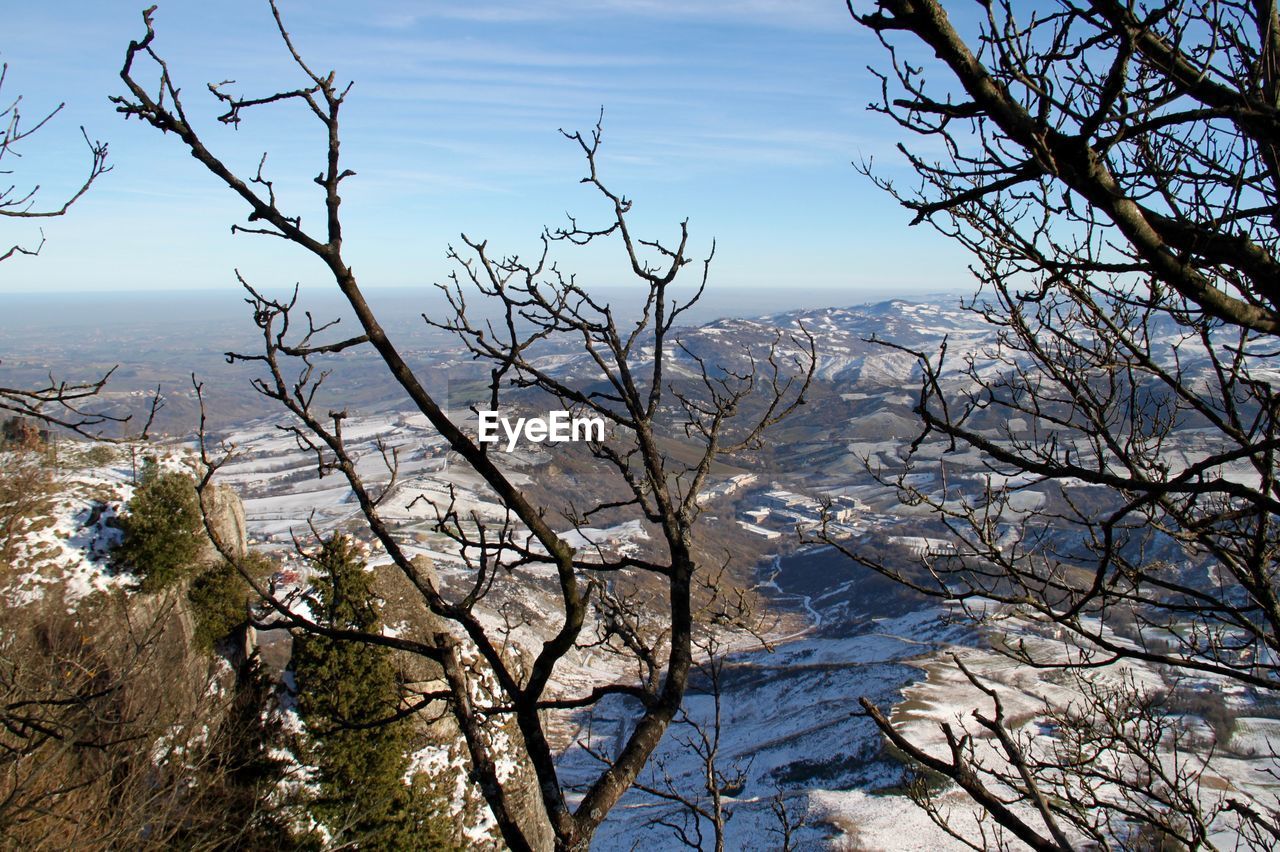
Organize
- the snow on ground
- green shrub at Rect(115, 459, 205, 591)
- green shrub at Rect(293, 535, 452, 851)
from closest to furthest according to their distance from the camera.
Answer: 1. green shrub at Rect(293, 535, 452, 851)
2. the snow on ground
3. green shrub at Rect(115, 459, 205, 591)

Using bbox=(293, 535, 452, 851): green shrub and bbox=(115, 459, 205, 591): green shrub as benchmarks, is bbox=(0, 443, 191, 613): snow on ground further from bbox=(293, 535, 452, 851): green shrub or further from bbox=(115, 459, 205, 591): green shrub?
bbox=(293, 535, 452, 851): green shrub

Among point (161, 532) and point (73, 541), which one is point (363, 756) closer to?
point (161, 532)

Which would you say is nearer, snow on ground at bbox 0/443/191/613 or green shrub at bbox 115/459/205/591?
snow on ground at bbox 0/443/191/613

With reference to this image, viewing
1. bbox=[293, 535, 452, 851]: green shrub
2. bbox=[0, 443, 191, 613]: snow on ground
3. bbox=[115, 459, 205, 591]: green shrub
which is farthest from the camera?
bbox=[115, 459, 205, 591]: green shrub

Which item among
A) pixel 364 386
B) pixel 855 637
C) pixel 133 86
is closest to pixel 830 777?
pixel 855 637

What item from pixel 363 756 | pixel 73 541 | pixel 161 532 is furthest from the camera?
pixel 161 532

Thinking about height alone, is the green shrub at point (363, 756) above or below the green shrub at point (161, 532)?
below

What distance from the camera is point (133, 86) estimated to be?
9.38ft

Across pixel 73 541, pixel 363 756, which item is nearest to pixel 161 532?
pixel 73 541

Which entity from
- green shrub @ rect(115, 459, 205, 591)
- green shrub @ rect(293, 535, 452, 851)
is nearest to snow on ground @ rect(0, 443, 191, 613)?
green shrub @ rect(115, 459, 205, 591)

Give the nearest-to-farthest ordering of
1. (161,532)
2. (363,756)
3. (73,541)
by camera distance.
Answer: (363,756) < (73,541) < (161,532)

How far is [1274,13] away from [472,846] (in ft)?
60.6

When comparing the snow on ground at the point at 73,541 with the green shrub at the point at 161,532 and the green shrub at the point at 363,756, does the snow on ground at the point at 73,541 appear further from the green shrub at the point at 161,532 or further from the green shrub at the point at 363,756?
the green shrub at the point at 363,756

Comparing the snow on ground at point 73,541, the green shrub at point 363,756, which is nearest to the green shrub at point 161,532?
the snow on ground at point 73,541
